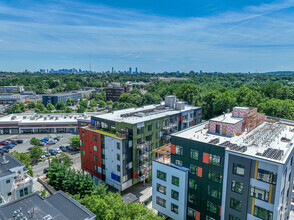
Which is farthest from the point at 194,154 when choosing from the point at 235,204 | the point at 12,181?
the point at 12,181

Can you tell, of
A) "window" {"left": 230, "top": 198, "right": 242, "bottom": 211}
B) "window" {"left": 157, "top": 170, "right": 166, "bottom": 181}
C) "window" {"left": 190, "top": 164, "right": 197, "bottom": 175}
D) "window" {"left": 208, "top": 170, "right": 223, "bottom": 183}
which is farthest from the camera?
"window" {"left": 157, "top": 170, "right": 166, "bottom": 181}

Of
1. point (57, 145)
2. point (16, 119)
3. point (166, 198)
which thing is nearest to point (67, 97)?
point (16, 119)

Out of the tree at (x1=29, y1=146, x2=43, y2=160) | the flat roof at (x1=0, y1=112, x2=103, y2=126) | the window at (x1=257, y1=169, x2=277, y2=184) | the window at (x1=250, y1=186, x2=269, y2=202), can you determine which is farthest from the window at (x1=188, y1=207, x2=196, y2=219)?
the flat roof at (x1=0, y1=112, x2=103, y2=126)

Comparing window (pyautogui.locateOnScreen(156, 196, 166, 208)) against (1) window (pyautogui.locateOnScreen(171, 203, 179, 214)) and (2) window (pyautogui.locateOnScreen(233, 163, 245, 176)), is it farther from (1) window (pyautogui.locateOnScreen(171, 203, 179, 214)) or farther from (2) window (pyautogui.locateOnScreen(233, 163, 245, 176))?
(2) window (pyautogui.locateOnScreen(233, 163, 245, 176))

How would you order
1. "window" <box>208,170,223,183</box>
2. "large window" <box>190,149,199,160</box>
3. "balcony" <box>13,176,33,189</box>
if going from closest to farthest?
"window" <box>208,170,223,183</box> < "large window" <box>190,149,199,160</box> < "balcony" <box>13,176,33,189</box>

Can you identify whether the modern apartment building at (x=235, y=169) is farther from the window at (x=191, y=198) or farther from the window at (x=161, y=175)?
the window at (x=161, y=175)

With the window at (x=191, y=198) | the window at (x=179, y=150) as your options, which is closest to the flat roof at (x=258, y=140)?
the window at (x=179, y=150)

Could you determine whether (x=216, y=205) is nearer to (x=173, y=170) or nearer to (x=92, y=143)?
(x=173, y=170)

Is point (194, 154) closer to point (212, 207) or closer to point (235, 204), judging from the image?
point (212, 207)
